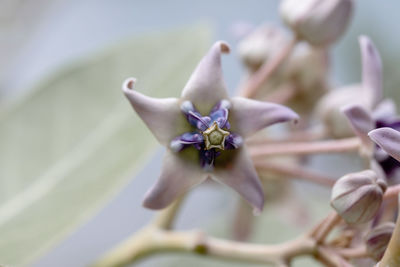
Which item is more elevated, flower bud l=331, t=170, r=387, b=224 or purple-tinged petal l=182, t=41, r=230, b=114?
purple-tinged petal l=182, t=41, r=230, b=114

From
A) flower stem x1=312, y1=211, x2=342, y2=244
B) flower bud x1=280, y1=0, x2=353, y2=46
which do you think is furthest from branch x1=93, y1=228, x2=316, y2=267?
flower bud x1=280, y1=0, x2=353, y2=46

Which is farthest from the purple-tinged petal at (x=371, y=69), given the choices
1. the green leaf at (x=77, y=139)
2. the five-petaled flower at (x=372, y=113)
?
the green leaf at (x=77, y=139)

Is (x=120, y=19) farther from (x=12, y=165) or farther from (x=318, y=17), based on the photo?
(x=318, y=17)

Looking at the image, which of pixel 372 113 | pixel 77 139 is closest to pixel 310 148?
pixel 372 113

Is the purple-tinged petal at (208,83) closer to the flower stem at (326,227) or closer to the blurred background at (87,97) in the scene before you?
the flower stem at (326,227)

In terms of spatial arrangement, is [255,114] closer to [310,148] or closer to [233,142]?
[233,142]

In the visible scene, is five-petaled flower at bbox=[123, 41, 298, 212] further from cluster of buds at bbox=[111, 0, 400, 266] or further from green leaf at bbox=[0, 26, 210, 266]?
green leaf at bbox=[0, 26, 210, 266]

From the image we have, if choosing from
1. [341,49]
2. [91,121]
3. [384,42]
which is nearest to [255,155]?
[91,121]
